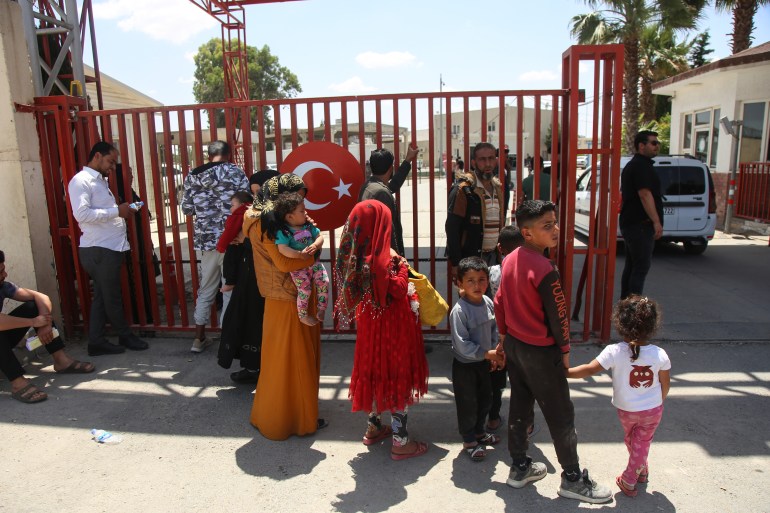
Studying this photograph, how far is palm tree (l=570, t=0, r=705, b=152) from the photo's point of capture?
18.0m

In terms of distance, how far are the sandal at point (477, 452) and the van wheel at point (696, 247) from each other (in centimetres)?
798

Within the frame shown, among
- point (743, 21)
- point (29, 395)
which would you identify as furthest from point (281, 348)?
point (743, 21)

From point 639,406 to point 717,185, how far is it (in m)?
13.5

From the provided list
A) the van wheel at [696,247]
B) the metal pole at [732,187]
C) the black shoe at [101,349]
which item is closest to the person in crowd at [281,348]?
the black shoe at [101,349]

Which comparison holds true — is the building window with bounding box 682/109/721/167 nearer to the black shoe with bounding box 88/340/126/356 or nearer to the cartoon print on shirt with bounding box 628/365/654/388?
the cartoon print on shirt with bounding box 628/365/654/388

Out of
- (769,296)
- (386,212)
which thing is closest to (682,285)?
(769,296)

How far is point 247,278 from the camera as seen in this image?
4238mm

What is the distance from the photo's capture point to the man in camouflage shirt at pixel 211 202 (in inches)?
194

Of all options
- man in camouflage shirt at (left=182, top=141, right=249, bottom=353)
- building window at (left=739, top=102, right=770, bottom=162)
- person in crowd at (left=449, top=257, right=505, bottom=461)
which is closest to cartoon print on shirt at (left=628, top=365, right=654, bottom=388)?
person in crowd at (left=449, top=257, right=505, bottom=461)

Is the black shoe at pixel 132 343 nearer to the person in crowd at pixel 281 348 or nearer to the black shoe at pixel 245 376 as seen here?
the black shoe at pixel 245 376

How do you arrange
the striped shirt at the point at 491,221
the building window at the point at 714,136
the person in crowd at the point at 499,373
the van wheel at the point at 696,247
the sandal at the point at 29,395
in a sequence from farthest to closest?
the building window at the point at 714,136
the van wheel at the point at 696,247
the striped shirt at the point at 491,221
the sandal at the point at 29,395
the person in crowd at the point at 499,373

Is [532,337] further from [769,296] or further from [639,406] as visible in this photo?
[769,296]

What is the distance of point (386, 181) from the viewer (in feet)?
14.0

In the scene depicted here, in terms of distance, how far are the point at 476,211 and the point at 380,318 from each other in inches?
66.0
